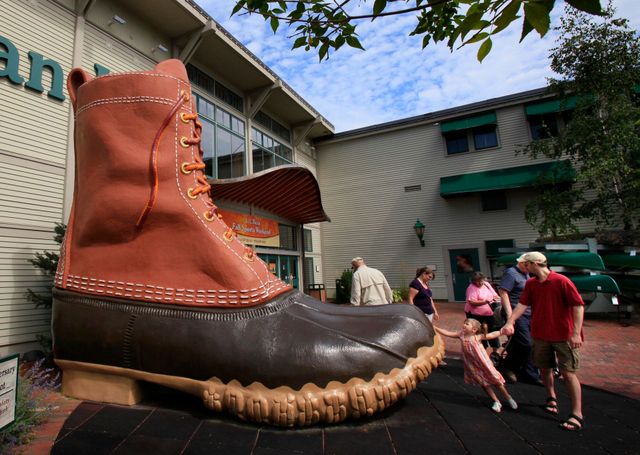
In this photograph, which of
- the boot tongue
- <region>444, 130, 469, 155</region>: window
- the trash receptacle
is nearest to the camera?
the boot tongue

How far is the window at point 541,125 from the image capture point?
1341cm

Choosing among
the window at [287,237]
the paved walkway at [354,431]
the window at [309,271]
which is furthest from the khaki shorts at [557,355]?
the window at [309,271]

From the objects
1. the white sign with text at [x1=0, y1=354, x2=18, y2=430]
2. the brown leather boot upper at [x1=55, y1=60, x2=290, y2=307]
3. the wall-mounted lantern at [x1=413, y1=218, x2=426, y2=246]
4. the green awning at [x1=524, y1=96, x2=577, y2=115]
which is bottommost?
the white sign with text at [x1=0, y1=354, x2=18, y2=430]

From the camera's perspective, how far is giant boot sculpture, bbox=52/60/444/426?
159 cm

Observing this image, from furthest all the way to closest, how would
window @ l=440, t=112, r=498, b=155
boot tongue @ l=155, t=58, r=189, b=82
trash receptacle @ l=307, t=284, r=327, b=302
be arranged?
window @ l=440, t=112, r=498, b=155 → trash receptacle @ l=307, t=284, r=327, b=302 → boot tongue @ l=155, t=58, r=189, b=82

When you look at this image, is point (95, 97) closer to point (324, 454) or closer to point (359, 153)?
point (324, 454)

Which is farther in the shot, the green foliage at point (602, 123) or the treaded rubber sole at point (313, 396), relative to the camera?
the green foliage at point (602, 123)

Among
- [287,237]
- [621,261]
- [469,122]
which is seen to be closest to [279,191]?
[287,237]

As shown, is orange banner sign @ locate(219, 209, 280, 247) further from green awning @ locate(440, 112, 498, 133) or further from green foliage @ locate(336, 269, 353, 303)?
green awning @ locate(440, 112, 498, 133)

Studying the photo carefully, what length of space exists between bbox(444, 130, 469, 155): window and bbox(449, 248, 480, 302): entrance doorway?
14.8 feet

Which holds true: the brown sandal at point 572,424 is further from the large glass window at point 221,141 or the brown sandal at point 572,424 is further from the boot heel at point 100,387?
the large glass window at point 221,141

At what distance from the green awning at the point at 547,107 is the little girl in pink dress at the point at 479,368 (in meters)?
13.0

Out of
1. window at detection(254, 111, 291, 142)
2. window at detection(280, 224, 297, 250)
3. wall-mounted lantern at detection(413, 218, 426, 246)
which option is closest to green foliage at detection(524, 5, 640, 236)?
wall-mounted lantern at detection(413, 218, 426, 246)

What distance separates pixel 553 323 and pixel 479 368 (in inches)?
27.2
